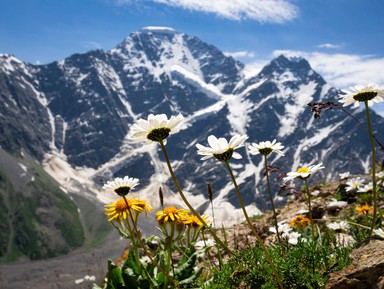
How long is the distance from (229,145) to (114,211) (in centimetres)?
230

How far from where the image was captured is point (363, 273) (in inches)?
158

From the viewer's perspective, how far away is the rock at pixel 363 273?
3.94 metres

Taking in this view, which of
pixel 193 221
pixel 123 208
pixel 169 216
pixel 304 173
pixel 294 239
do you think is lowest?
pixel 294 239

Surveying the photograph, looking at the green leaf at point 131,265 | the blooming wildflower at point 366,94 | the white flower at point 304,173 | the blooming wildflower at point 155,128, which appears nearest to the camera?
the blooming wildflower at point 155,128

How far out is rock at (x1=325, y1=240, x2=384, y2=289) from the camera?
3939 mm

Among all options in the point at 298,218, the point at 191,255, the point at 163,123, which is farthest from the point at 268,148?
the point at 298,218

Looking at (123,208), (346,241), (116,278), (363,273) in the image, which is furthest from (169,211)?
(346,241)

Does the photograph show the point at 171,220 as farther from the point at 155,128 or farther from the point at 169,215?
the point at 155,128

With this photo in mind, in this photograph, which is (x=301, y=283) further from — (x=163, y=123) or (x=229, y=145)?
(x=163, y=123)

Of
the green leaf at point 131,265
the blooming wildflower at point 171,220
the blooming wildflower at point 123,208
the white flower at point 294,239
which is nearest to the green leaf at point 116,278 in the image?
the green leaf at point 131,265

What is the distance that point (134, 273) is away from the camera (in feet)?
20.2

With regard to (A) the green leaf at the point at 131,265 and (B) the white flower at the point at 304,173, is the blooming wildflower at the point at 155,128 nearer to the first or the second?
(B) the white flower at the point at 304,173

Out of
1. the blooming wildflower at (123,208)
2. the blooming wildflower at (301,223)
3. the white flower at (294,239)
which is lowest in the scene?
the white flower at (294,239)

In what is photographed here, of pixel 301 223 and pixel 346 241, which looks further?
pixel 301 223
